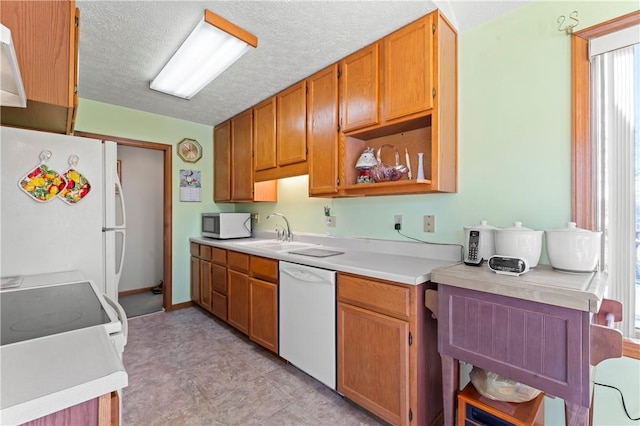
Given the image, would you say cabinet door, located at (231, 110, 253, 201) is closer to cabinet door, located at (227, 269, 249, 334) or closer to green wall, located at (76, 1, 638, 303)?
cabinet door, located at (227, 269, 249, 334)

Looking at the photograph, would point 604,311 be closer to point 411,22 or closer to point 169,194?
point 411,22

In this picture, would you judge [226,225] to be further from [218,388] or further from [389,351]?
[389,351]

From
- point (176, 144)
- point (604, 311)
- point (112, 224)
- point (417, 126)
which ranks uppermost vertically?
point (176, 144)

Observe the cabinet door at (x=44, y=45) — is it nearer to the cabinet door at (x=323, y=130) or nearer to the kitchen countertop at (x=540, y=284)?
the cabinet door at (x=323, y=130)

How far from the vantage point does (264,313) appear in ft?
7.79

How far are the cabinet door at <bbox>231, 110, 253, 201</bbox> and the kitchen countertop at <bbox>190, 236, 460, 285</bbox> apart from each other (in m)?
0.82

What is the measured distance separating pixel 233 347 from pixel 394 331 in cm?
164

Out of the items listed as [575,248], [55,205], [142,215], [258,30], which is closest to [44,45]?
[55,205]

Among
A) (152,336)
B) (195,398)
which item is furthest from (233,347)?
(152,336)

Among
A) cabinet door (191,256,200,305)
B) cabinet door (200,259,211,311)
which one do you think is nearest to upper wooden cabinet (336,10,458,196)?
cabinet door (200,259,211,311)

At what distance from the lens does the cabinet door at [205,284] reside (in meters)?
3.22

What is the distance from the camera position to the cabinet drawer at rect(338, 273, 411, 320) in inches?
58.6

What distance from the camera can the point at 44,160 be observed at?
5.36 ft

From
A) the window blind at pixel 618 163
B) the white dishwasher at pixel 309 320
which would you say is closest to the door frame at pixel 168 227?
the white dishwasher at pixel 309 320
